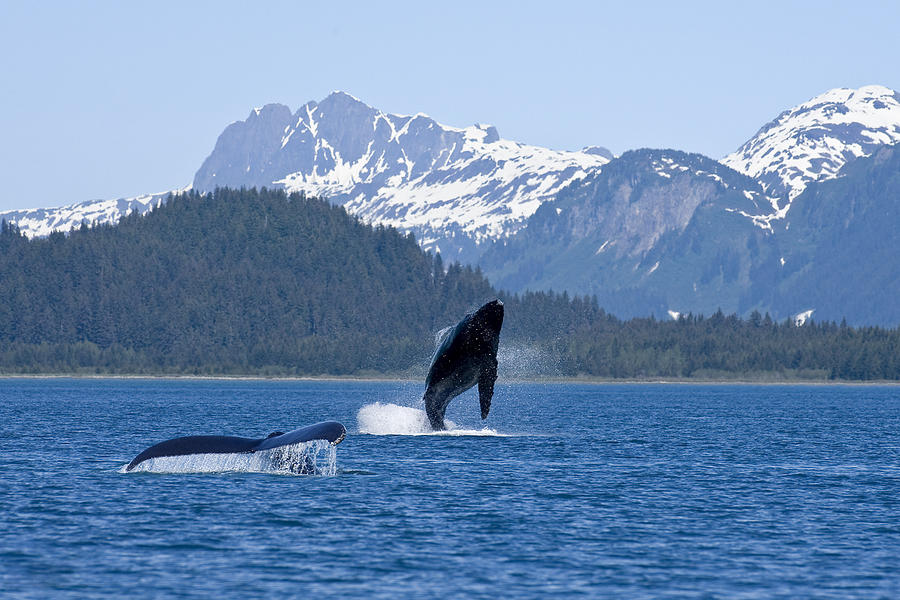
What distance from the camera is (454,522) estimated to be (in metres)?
50.4

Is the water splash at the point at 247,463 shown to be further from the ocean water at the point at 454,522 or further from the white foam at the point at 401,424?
the white foam at the point at 401,424

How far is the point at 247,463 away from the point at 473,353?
Result: 11591 mm

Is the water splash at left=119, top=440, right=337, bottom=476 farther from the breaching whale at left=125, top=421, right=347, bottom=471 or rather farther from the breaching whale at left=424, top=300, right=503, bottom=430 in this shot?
the breaching whale at left=424, top=300, right=503, bottom=430

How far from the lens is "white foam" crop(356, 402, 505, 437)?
93.2m

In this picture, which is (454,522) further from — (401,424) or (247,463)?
(401,424)

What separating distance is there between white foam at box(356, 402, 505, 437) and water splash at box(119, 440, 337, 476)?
2710 centimetres

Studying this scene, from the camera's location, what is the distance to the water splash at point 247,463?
203ft

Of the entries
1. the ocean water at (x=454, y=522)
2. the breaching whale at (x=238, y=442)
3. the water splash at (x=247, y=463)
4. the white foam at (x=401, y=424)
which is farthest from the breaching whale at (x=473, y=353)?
the white foam at (x=401, y=424)

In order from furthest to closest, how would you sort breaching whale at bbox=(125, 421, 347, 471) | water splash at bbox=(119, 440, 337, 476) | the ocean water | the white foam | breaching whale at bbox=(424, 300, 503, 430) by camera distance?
the white foam
breaching whale at bbox=(424, 300, 503, 430)
water splash at bbox=(119, 440, 337, 476)
breaching whale at bbox=(125, 421, 347, 471)
the ocean water

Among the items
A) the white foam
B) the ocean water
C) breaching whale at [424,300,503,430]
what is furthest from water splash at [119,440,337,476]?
the white foam

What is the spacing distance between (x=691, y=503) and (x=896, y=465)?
88.2ft

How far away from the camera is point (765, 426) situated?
129m

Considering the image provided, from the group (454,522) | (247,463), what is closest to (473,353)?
(247,463)

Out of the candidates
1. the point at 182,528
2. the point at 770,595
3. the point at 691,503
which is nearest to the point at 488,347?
the point at 691,503
